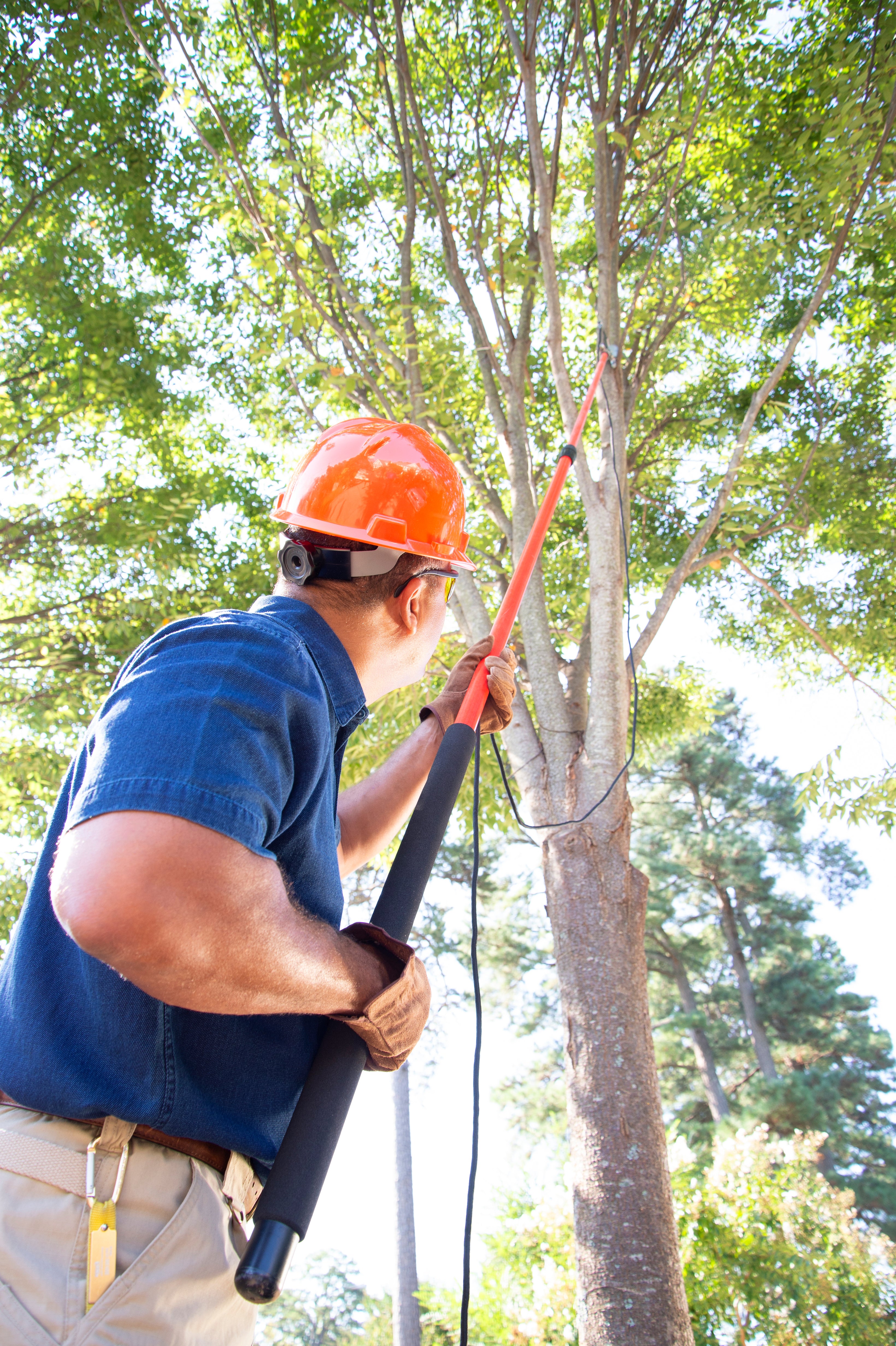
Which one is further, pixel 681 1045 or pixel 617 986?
pixel 681 1045

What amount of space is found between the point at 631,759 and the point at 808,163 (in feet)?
10.3

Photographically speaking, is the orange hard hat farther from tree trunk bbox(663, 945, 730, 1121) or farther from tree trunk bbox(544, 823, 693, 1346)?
tree trunk bbox(663, 945, 730, 1121)

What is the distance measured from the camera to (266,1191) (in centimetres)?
101

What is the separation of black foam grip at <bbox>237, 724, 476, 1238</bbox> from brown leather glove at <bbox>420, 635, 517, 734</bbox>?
0.82 metres

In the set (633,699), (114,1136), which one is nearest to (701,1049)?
(633,699)

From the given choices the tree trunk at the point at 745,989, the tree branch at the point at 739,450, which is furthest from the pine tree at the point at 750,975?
the tree branch at the point at 739,450

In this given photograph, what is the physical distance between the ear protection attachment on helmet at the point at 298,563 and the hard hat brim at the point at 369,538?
2.5 inches

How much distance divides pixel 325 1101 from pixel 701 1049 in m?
19.9

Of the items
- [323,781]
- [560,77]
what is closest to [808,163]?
[560,77]

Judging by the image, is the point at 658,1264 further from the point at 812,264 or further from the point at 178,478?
the point at 812,264

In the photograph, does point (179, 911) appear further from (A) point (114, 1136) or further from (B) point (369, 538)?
(B) point (369, 538)

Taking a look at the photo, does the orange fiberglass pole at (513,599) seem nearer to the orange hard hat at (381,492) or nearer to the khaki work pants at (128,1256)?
the orange hard hat at (381,492)

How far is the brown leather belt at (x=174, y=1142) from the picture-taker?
1087 mm

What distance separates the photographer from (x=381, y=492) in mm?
1679
